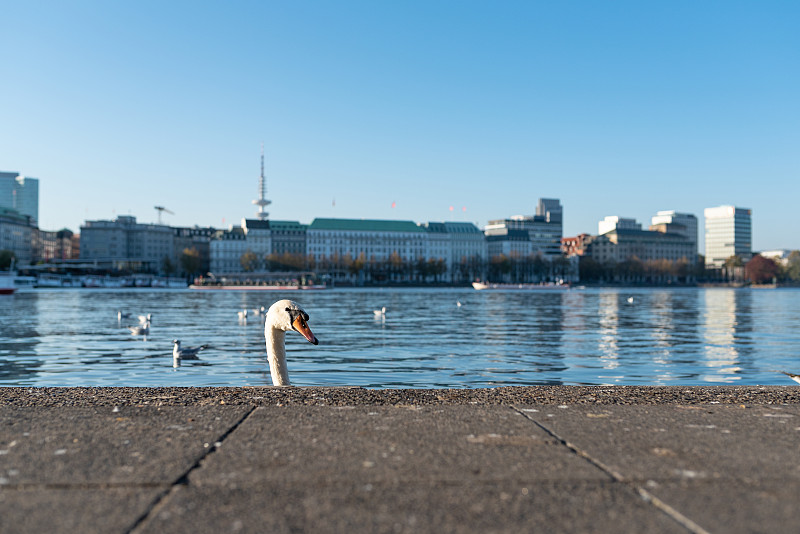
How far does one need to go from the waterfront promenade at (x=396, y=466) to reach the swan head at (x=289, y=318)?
8.88 feet

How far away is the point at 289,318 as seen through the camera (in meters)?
9.63

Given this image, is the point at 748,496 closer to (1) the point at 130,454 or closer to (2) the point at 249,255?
(1) the point at 130,454

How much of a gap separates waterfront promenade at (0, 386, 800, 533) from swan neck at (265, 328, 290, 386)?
3.04 m

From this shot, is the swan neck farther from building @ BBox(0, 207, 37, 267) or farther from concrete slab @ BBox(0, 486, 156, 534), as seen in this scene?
building @ BBox(0, 207, 37, 267)

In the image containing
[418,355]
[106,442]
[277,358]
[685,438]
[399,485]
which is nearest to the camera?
[399,485]

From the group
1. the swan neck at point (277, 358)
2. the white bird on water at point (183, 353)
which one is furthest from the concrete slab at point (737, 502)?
the white bird on water at point (183, 353)

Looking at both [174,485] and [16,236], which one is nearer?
[174,485]

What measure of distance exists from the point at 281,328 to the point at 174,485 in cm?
598

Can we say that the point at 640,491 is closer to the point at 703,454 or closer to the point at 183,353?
the point at 703,454

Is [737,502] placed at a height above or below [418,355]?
above

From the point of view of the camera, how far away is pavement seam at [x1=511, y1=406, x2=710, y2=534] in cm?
330

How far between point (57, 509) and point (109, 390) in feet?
15.2

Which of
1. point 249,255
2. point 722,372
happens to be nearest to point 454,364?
point 722,372

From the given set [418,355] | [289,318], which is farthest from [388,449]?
Answer: [418,355]
